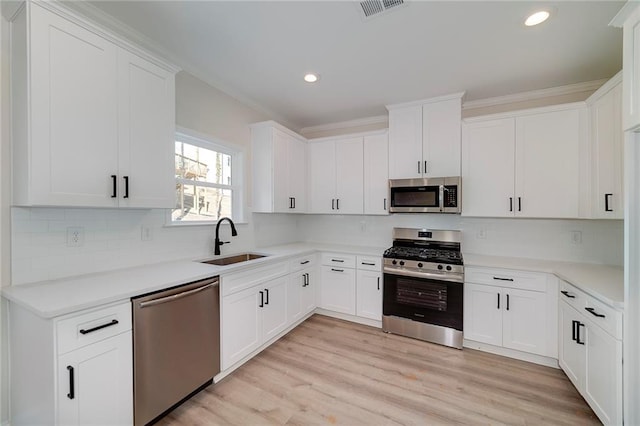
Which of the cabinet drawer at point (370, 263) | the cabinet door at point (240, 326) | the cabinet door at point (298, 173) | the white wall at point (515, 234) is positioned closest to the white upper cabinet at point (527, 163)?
the white wall at point (515, 234)

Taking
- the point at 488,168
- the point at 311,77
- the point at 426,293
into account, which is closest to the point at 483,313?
the point at 426,293

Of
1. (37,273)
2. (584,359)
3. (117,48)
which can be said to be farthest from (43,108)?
(584,359)

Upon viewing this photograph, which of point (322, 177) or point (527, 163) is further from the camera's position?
point (322, 177)

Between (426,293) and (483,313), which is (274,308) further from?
(483,313)

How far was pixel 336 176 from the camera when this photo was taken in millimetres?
3877

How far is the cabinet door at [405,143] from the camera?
3266 mm

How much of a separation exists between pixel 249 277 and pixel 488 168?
9.31ft

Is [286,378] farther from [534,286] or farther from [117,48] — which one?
[117,48]

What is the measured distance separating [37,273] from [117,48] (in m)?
1.60

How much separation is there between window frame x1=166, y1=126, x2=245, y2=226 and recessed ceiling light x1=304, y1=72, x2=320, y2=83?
1.15 m

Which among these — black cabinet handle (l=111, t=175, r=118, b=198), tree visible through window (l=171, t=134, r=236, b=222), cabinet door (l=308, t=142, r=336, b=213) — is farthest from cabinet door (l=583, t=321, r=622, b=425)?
tree visible through window (l=171, t=134, r=236, b=222)

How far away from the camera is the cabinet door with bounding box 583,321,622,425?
1600 mm

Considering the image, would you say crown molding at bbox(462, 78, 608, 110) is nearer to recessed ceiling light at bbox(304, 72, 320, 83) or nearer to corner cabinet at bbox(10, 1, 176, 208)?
recessed ceiling light at bbox(304, 72, 320, 83)

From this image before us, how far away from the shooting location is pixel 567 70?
2.58 meters
